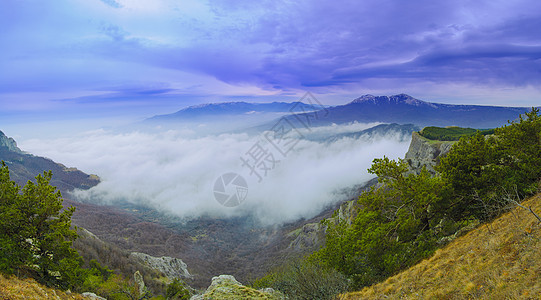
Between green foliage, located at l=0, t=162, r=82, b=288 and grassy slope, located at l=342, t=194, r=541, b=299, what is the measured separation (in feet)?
69.7

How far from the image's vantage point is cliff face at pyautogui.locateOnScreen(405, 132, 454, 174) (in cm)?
7542

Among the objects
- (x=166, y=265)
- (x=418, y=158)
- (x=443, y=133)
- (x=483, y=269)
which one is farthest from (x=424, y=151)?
(x=166, y=265)

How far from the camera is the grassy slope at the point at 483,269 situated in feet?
31.7

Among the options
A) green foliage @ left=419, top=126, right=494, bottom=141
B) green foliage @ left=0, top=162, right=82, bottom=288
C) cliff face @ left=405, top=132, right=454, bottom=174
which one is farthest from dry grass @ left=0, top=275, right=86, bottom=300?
green foliage @ left=419, top=126, right=494, bottom=141

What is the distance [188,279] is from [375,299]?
11191 cm

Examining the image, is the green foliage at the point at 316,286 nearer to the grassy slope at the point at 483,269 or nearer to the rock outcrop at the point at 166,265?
the grassy slope at the point at 483,269

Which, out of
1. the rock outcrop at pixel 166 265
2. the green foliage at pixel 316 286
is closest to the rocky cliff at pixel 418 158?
the green foliage at pixel 316 286

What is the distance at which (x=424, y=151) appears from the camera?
9294cm

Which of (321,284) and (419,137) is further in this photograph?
(419,137)

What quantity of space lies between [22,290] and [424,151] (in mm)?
108752

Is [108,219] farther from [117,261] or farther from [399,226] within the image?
[399,226]


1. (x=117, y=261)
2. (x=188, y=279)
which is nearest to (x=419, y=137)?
(x=188, y=279)

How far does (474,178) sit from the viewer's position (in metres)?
20.9

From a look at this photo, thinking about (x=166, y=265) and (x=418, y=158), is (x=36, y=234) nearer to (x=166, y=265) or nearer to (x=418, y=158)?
(x=166, y=265)
